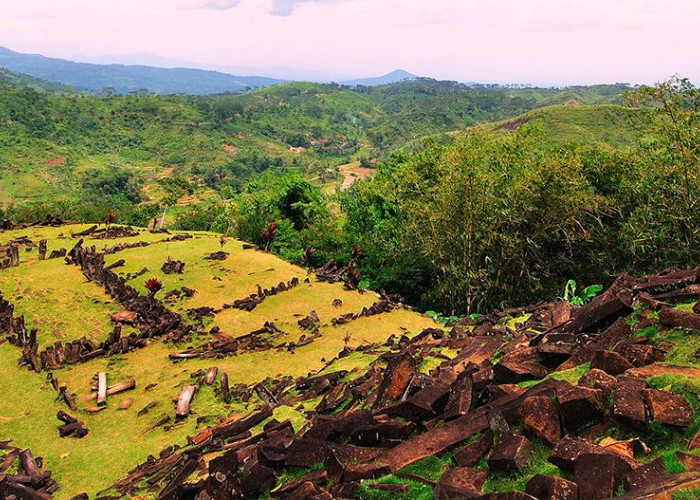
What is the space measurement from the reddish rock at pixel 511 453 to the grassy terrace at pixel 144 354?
4261 millimetres

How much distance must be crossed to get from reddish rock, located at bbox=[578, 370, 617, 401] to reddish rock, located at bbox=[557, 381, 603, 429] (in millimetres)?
86

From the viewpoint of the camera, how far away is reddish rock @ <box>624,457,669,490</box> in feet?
11.4

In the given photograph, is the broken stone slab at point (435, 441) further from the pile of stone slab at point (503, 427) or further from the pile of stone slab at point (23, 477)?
the pile of stone slab at point (23, 477)

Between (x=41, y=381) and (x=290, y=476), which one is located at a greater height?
(x=290, y=476)

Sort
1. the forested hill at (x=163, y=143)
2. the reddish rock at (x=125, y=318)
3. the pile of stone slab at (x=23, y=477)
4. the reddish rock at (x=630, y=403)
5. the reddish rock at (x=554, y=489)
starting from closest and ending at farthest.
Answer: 1. the reddish rock at (x=554, y=489)
2. the reddish rock at (x=630, y=403)
3. the pile of stone slab at (x=23, y=477)
4. the reddish rock at (x=125, y=318)
5. the forested hill at (x=163, y=143)

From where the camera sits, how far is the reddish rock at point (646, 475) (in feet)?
11.4

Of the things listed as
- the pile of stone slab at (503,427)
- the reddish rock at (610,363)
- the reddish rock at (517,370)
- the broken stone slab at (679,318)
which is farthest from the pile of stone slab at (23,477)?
the broken stone slab at (679,318)

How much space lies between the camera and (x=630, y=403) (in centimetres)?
432

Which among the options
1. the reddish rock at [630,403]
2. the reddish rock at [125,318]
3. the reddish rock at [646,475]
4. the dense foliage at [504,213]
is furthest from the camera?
the reddish rock at [125,318]

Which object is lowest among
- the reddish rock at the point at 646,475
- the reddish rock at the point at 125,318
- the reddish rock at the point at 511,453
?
the reddish rock at the point at 125,318

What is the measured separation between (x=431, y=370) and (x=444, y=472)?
146 inches

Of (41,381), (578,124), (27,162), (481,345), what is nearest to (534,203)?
(481,345)

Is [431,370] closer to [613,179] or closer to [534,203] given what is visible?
[534,203]

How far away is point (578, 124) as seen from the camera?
9675 centimetres
